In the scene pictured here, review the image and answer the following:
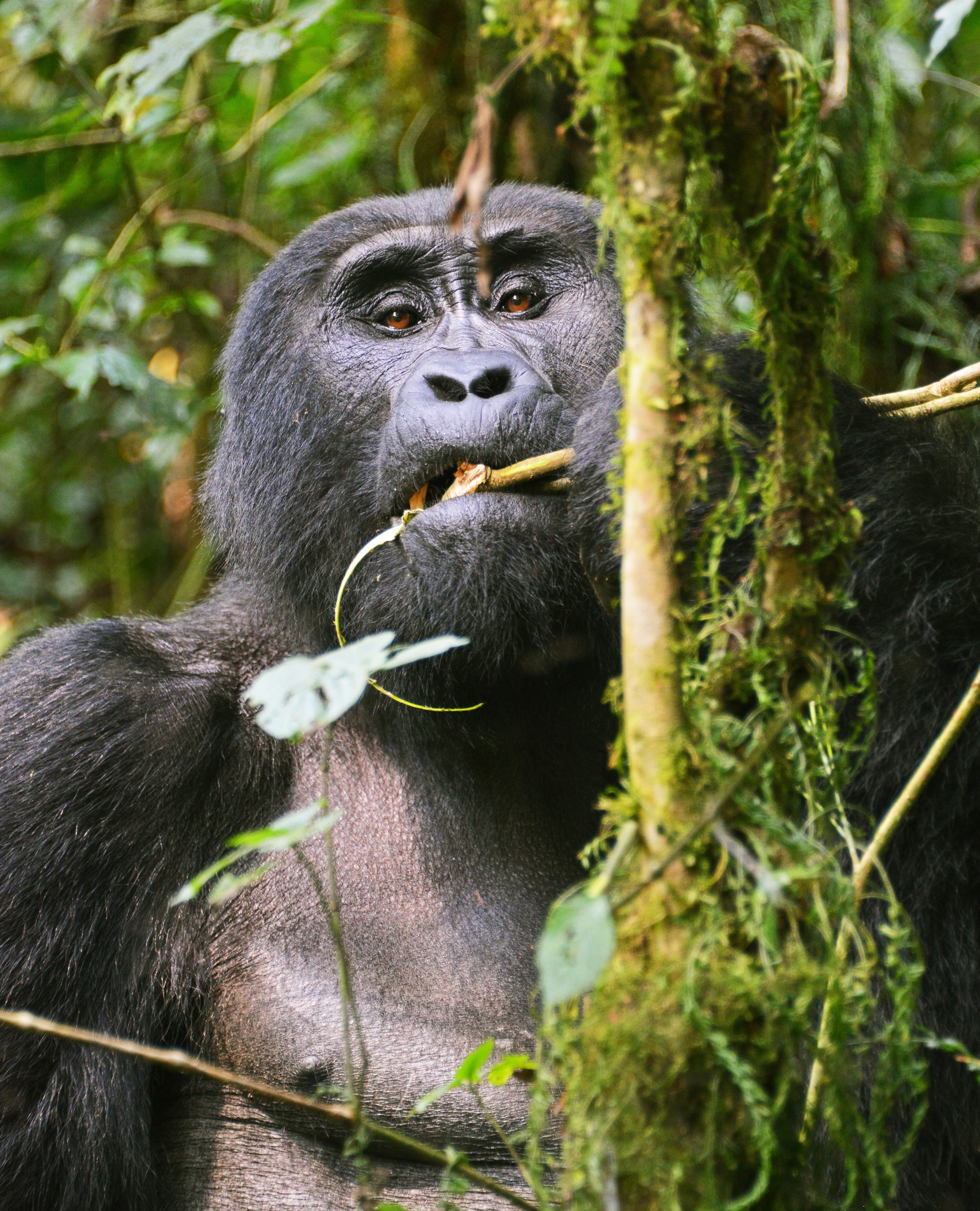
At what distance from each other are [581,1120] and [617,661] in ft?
4.07

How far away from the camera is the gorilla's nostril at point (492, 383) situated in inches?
85.7

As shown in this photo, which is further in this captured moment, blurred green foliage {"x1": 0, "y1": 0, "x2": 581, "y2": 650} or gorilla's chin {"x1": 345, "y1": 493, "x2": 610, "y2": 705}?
blurred green foliage {"x1": 0, "y1": 0, "x2": 581, "y2": 650}

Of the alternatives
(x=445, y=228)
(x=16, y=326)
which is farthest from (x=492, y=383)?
(x=16, y=326)

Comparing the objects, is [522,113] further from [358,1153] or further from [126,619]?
[358,1153]

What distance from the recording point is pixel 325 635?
8.27ft

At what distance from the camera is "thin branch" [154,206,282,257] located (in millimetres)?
4570

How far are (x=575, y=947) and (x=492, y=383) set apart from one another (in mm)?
1385

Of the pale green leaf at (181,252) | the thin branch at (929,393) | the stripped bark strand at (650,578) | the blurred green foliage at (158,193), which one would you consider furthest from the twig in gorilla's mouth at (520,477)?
the pale green leaf at (181,252)

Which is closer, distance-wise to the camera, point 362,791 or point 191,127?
point 362,791

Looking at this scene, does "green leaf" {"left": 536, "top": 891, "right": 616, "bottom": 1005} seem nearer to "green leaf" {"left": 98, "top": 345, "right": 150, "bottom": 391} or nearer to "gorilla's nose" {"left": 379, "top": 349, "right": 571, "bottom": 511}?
"gorilla's nose" {"left": 379, "top": 349, "right": 571, "bottom": 511}

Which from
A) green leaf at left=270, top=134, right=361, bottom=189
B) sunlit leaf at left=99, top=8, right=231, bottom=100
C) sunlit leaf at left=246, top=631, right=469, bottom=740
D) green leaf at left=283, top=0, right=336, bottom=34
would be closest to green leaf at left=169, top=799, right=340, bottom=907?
sunlit leaf at left=246, top=631, right=469, bottom=740

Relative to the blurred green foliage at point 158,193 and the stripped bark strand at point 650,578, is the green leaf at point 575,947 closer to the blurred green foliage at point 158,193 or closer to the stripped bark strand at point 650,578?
the stripped bark strand at point 650,578

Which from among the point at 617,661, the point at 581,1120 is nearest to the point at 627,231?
the point at 581,1120

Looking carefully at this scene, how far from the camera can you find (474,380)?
2.18 metres
